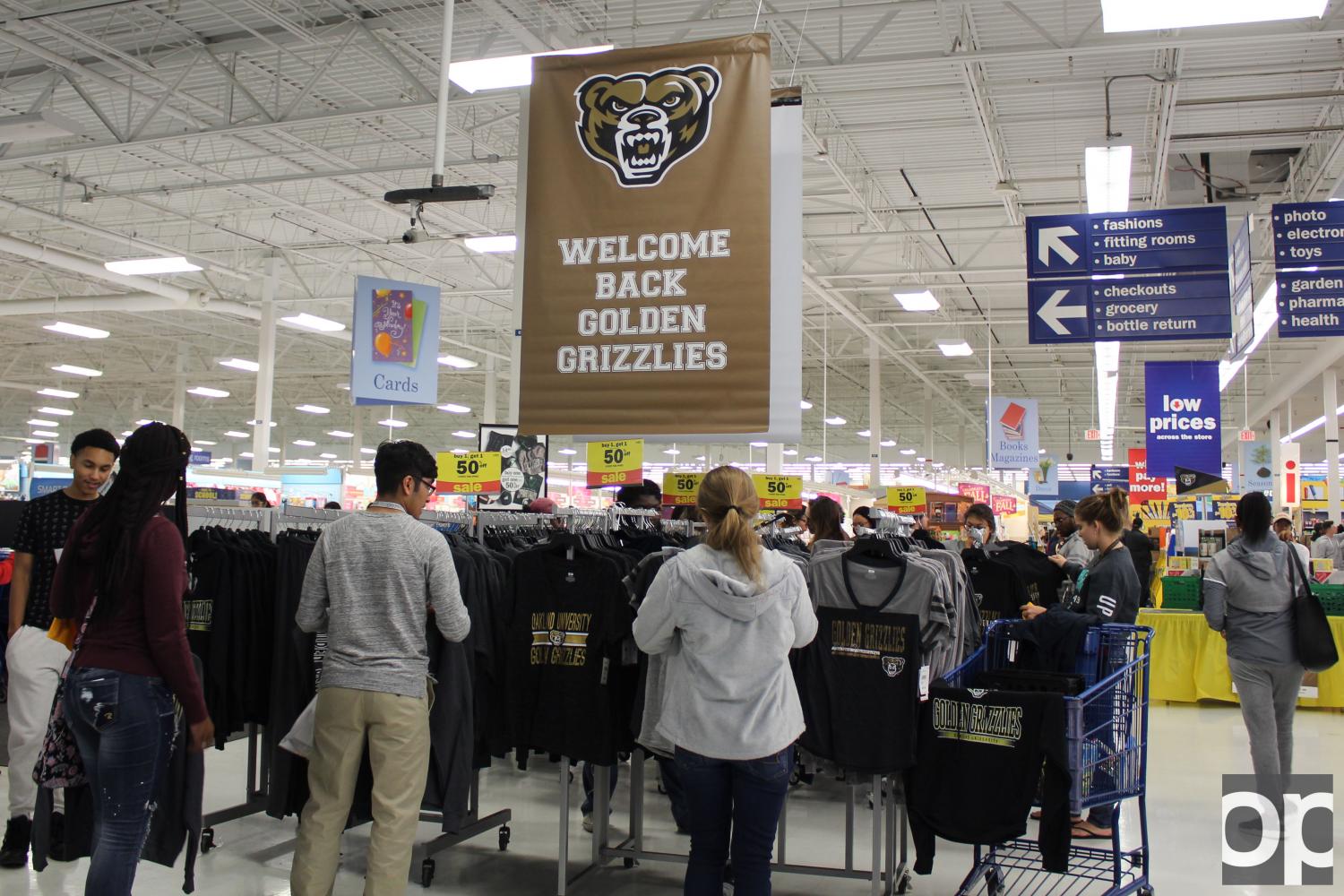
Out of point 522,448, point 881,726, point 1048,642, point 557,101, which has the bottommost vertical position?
point 881,726

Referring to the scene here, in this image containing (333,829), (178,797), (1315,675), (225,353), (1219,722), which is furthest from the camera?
(225,353)

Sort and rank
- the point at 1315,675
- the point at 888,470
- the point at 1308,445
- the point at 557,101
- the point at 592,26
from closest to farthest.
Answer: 1. the point at 557,101
2. the point at 1315,675
3. the point at 592,26
4. the point at 1308,445
5. the point at 888,470

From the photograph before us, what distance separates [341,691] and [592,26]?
8516 mm

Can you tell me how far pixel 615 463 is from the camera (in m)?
11.6

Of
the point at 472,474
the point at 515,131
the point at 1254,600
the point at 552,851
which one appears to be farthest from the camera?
the point at 515,131

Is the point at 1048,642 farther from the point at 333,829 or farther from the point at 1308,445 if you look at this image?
the point at 1308,445

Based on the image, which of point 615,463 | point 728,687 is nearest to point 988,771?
point 728,687

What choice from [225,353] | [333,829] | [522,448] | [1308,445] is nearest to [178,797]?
[333,829]

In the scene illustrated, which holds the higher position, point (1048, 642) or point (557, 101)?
point (557, 101)

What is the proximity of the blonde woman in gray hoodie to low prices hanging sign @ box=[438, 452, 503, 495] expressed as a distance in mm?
7431

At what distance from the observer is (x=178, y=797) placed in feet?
9.60

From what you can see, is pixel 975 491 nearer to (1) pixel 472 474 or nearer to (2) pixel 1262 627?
(1) pixel 472 474

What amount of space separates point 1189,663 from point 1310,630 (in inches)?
181

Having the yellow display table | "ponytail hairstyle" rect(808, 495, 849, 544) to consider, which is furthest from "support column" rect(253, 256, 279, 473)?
"ponytail hairstyle" rect(808, 495, 849, 544)
